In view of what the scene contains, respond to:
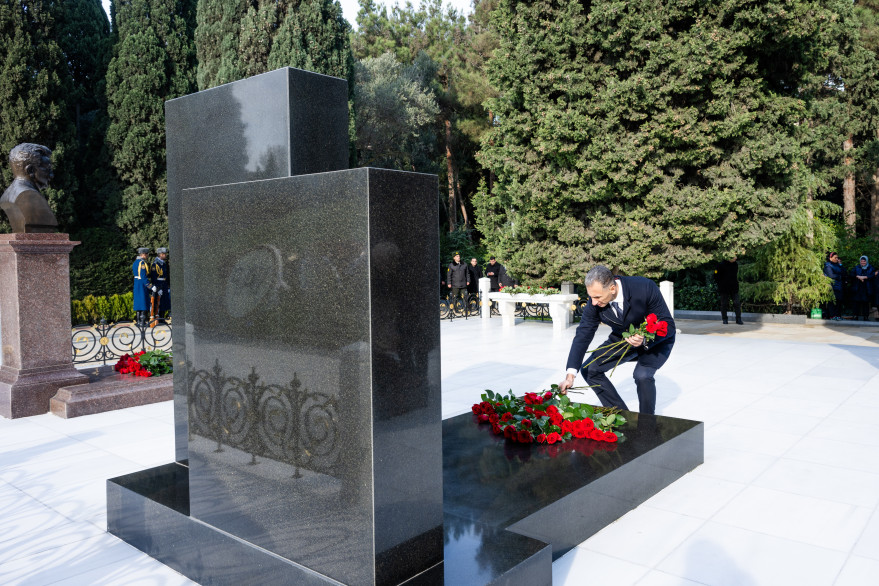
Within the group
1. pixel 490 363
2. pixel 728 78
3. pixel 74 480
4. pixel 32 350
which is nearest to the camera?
pixel 74 480

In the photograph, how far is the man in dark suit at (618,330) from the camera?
5203 mm

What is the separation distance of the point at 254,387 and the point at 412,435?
867 mm

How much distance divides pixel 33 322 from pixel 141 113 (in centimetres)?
1365

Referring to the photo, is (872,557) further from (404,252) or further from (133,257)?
(133,257)

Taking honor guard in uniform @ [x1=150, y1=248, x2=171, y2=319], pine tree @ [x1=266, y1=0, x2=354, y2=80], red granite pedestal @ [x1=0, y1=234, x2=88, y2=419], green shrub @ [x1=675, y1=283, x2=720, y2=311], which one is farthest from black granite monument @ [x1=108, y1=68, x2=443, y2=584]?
green shrub @ [x1=675, y1=283, x2=720, y2=311]

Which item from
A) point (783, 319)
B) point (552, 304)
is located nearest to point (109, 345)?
point (552, 304)

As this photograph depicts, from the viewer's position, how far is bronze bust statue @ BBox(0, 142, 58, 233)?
764 centimetres

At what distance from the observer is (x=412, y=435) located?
109 inches

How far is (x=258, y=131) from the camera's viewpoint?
3.77 m

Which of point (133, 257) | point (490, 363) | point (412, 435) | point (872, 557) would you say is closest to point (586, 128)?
point (490, 363)

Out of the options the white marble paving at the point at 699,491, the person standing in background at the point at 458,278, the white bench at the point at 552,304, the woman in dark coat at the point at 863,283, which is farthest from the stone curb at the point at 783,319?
the white marble paving at the point at 699,491

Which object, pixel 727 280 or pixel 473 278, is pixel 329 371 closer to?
pixel 727 280

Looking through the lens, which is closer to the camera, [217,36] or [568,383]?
[568,383]

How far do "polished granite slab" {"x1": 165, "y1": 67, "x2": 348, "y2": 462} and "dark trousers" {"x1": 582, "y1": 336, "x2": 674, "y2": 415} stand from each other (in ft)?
10.0
